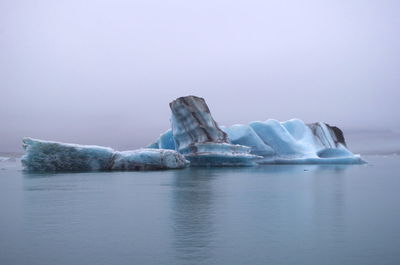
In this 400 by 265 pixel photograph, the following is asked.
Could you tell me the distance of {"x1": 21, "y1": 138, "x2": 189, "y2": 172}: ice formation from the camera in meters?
12.8

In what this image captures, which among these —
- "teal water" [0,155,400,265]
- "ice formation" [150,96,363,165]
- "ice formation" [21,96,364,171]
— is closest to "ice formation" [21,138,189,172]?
"ice formation" [21,96,364,171]

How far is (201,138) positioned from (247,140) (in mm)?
3701

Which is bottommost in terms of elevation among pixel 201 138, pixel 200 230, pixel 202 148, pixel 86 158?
pixel 200 230

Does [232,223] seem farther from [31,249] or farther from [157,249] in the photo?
[31,249]

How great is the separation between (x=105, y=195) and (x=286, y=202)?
9.15ft

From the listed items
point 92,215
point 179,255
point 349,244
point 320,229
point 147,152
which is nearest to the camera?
point 179,255

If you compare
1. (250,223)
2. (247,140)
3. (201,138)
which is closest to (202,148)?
(201,138)

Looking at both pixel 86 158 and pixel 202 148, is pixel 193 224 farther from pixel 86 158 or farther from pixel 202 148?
pixel 202 148

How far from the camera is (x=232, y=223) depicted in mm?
3602

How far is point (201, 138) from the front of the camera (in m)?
16.1

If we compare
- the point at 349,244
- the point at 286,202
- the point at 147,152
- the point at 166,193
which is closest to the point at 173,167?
the point at 147,152

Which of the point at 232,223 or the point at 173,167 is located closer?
the point at 232,223

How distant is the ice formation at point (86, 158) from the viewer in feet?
42.0

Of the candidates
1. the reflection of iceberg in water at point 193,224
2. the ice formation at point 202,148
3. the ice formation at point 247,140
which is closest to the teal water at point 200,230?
the reflection of iceberg in water at point 193,224
